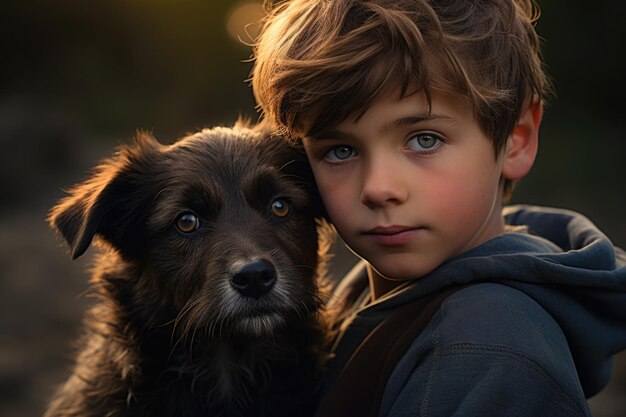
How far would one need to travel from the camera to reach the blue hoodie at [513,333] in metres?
2.13

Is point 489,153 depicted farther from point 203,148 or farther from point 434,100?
point 203,148

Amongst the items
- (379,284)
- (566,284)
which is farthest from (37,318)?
(566,284)

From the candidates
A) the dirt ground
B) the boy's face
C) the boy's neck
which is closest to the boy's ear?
the boy's face

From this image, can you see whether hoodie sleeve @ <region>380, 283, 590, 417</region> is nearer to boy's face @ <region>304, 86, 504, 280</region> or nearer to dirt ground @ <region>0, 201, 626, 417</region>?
boy's face @ <region>304, 86, 504, 280</region>

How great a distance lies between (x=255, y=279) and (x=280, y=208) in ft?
1.60

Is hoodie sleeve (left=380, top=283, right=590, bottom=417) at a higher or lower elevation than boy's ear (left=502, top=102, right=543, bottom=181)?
lower

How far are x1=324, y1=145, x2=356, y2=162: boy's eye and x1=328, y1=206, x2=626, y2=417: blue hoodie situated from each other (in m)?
0.52

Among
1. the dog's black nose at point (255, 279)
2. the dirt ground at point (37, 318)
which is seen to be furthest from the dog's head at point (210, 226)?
the dirt ground at point (37, 318)

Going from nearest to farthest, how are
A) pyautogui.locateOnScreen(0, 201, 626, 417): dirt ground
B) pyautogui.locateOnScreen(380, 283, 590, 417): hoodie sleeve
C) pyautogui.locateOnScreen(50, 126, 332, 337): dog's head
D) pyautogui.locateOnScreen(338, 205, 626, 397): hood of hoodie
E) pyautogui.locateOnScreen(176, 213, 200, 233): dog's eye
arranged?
1. pyautogui.locateOnScreen(380, 283, 590, 417): hoodie sleeve
2. pyautogui.locateOnScreen(338, 205, 626, 397): hood of hoodie
3. pyautogui.locateOnScreen(50, 126, 332, 337): dog's head
4. pyautogui.locateOnScreen(176, 213, 200, 233): dog's eye
5. pyautogui.locateOnScreen(0, 201, 626, 417): dirt ground

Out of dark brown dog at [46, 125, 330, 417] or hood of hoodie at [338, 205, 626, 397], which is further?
dark brown dog at [46, 125, 330, 417]

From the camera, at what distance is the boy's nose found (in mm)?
2533

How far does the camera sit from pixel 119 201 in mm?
3271

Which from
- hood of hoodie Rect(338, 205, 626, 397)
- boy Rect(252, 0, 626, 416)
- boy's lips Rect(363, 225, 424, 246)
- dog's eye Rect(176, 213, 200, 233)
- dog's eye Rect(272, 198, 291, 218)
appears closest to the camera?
boy Rect(252, 0, 626, 416)

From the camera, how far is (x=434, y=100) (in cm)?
252
